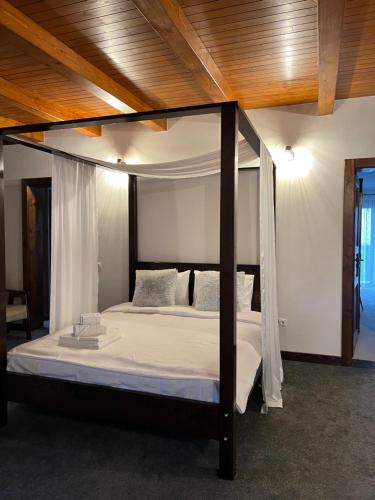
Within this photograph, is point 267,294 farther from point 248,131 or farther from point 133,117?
point 133,117

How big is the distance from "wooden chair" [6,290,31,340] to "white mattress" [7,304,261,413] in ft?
6.11

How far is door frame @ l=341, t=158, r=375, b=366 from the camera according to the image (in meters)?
3.86

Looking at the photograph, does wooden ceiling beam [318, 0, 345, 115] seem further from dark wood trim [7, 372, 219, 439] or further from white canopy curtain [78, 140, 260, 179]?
dark wood trim [7, 372, 219, 439]

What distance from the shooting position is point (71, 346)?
2.79 meters

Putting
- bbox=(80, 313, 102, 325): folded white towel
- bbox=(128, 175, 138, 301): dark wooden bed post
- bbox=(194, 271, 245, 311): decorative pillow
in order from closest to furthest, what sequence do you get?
bbox=(80, 313, 102, 325): folded white towel
bbox=(194, 271, 245, 311): decorative pillow
bbox=(128, 175, 138, 301): dark wooden bed post

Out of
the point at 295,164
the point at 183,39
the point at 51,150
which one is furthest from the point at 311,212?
the point at 51,150

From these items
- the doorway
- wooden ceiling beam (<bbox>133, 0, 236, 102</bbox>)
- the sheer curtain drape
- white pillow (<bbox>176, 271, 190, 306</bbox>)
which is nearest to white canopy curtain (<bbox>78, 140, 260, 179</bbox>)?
wooden ceiling beam (<bbox>133, 0, 236, 102</bbox>)

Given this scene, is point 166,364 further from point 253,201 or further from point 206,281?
point 253,201

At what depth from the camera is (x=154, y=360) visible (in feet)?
8.13

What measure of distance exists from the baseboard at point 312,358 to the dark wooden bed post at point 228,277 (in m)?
2.16

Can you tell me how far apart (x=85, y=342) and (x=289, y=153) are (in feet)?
9.08

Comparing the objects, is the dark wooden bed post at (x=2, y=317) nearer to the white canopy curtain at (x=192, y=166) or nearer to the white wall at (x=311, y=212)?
the white canopy curtain at (x=192, y=166)

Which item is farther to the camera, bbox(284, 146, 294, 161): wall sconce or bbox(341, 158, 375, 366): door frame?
bbox(284, 146, 294, 161): wall sconce

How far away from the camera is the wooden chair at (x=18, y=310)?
4734 mm
